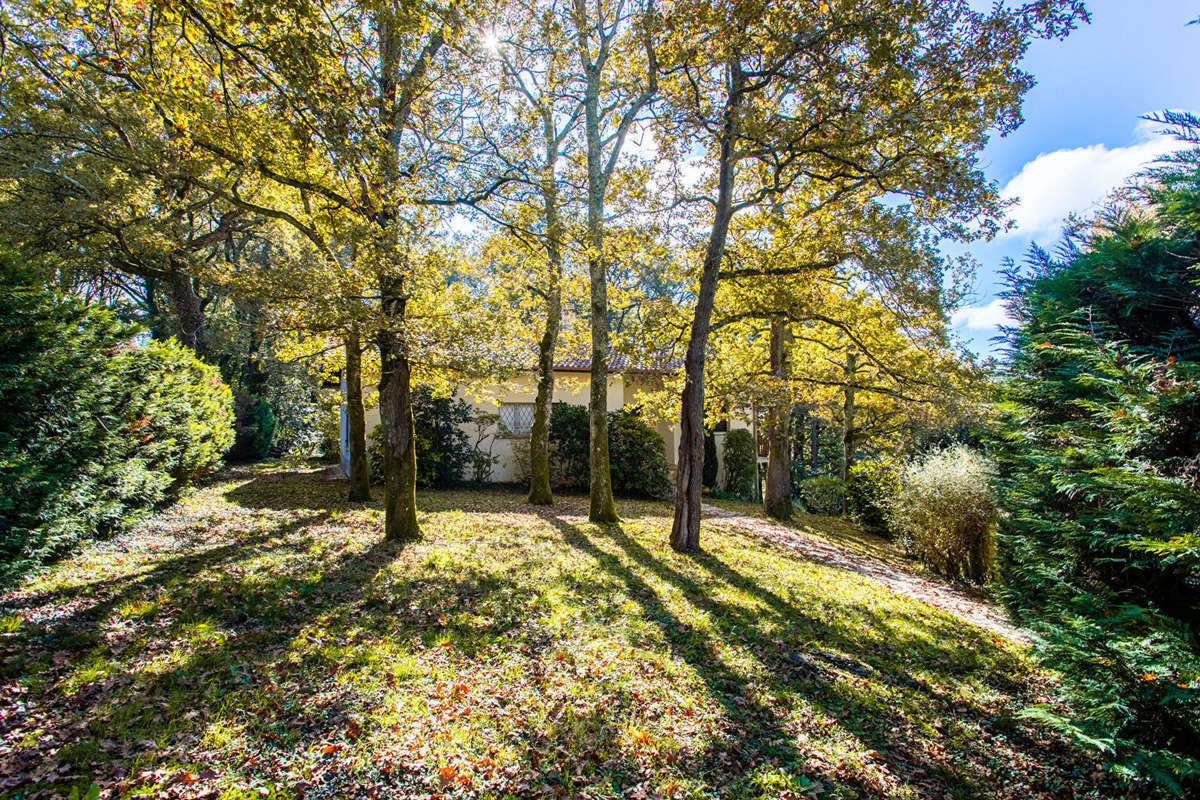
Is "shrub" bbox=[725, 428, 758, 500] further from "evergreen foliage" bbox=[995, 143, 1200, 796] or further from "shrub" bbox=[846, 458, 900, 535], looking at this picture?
"evergreen foliage" bbox=[995, 143, 1200, 796]

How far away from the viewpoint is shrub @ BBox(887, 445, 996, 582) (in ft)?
27.6

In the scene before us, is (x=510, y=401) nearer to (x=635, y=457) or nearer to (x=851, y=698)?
(x=635, y=457)

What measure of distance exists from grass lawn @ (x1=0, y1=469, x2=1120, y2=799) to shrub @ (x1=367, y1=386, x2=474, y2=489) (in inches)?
272

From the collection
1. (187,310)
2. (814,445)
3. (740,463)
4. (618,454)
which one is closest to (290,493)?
(618,454)

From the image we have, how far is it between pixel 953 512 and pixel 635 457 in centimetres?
842

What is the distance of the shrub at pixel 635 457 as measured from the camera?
608 inches

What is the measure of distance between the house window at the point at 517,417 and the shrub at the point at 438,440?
6.08 feet

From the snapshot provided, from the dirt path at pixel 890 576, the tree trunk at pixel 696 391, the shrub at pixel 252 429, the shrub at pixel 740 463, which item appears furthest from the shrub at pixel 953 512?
the shrub at pixel 252 429

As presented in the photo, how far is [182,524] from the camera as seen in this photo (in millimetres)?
7668

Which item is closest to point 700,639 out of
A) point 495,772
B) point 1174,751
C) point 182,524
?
point 495,772

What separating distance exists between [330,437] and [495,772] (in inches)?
730

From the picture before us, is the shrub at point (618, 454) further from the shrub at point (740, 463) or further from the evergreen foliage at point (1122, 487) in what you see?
the evergreen foliage at point (1122, 487)

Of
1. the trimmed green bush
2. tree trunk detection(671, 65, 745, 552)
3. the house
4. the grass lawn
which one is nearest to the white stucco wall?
the house

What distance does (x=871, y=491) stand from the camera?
46.1 feet
